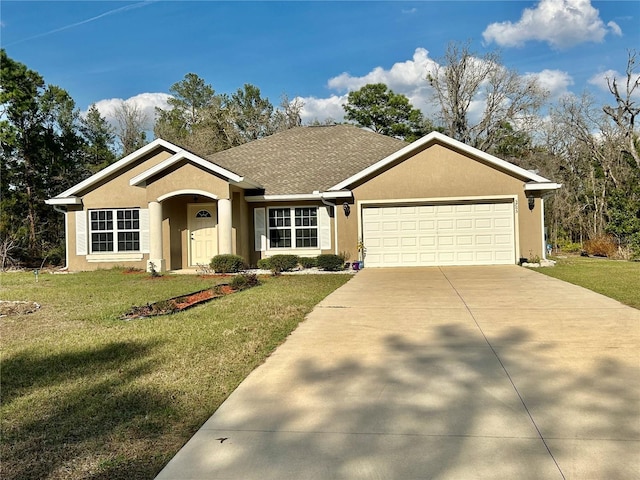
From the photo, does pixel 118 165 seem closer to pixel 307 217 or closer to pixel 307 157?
pixel 307 217

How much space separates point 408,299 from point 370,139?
14.5m

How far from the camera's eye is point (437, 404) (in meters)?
4.07

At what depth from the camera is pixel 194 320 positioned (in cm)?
746

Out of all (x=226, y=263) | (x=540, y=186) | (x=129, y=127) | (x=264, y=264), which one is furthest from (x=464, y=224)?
(x=129, y=127)

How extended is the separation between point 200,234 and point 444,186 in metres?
9.12

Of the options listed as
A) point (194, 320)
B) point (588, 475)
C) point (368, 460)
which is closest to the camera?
point (588, 475)

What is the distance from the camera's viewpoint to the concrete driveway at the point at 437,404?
3.11m

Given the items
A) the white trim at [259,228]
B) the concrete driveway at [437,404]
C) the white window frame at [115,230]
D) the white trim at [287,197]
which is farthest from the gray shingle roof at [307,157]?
the concrete driveway at [437,404]

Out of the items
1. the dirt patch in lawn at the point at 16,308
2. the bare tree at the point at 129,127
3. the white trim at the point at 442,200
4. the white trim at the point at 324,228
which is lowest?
the dirt patch in lawn at the point at 16,308

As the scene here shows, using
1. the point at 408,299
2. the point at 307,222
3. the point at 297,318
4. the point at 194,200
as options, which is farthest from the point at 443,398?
the point at 194,200

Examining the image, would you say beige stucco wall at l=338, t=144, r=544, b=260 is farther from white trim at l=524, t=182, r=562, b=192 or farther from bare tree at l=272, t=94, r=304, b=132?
bare tree at l=272, t=94, r=304, b=132

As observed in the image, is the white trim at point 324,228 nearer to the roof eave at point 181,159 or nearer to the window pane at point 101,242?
the roof eave at point 181,159

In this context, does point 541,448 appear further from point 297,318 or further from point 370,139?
point 370,139

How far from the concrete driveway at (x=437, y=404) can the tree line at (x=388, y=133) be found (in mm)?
16409
